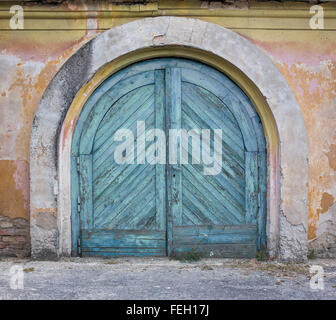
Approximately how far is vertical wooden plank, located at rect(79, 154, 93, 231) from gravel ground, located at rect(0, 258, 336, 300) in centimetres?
40

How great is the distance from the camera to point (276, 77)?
4.28m

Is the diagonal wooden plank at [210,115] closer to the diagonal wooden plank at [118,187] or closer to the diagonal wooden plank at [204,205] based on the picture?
the diagonal wooden plank at [204,205]

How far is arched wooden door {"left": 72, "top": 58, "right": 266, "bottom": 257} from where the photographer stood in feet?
14.8

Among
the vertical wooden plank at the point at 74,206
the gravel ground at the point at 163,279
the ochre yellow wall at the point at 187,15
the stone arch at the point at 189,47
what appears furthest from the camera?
the vertical wooden plank at the point at 74,206

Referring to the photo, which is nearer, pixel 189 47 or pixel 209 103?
pixel 189 47

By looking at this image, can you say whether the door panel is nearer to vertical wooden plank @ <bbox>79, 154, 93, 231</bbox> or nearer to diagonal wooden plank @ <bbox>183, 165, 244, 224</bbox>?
vertical wooden plank @ <bbox>79, 154, 93, 231</bbox>

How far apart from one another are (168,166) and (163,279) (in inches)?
48.3

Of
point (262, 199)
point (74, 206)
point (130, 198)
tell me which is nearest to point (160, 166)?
point (130, 198)

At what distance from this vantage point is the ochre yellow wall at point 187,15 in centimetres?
438

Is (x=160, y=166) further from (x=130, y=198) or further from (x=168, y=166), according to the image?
(x=130, y=198)

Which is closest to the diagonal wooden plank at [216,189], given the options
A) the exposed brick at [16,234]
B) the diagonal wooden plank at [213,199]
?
the diagonal wooden plank at [213,199]

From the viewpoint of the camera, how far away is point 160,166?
14.8 feet

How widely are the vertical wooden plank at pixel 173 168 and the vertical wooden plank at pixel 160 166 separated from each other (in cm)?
5

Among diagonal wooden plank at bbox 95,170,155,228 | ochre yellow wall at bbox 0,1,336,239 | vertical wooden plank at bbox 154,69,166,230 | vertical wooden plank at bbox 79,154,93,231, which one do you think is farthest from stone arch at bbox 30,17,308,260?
diagonal wooden plank at bbox 95,170,155,228
